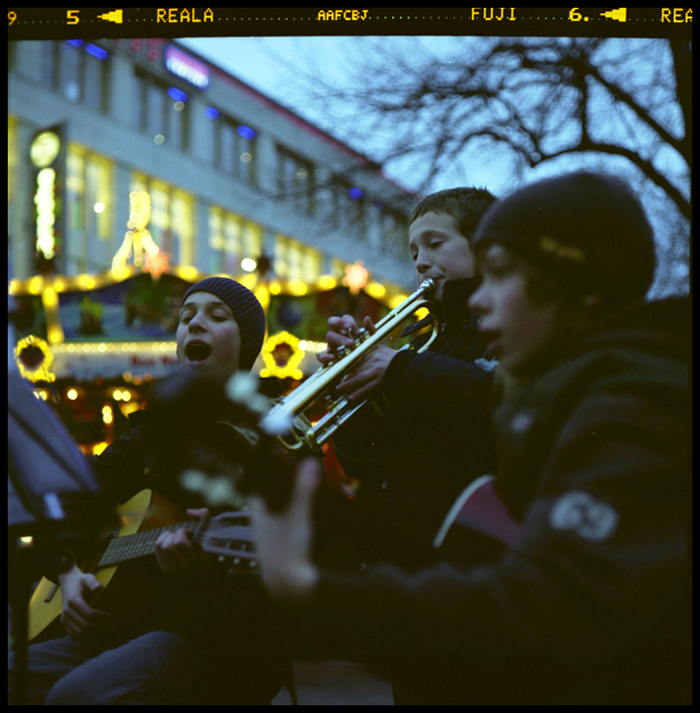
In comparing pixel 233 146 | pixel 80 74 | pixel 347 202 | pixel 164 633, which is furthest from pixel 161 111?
pixel 164 633

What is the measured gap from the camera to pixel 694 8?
1746mm

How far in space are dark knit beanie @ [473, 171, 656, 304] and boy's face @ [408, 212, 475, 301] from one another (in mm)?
501

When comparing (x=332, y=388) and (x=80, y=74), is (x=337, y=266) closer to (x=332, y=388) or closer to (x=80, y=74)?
(x=80, y=74)

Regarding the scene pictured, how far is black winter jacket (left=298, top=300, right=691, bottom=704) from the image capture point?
0.92 m

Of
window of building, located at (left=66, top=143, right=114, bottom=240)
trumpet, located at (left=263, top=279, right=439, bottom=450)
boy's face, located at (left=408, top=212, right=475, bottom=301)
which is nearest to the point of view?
trumpet, located at (left=263, top=279, right=439, bottom=450)

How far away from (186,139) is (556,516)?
1843 cm

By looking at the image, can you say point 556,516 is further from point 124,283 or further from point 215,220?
point 215,220

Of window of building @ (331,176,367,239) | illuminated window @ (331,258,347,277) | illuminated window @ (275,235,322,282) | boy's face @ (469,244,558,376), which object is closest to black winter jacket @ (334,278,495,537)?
boy's face @ (469,244,558,376)

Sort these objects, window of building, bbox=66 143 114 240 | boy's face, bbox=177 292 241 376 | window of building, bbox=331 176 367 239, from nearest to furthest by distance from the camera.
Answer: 1. boy's face, bbox=177 292 241 376
2. window of building, bbox=331 176 367 239
3. window of building, bbox=66 143 114 240

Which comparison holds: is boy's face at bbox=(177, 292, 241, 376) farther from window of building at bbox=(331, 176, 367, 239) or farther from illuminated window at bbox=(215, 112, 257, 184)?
illuminated window at bbox=(215, 112, 257, 184)

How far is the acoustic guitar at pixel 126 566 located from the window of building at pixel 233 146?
1716 cm

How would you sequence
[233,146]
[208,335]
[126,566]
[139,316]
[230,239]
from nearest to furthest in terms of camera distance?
[126,566] < [208,335] < [139,316] < [230,239] < [233,146]

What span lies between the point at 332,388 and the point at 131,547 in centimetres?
67

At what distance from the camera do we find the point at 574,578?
0.91 meters
